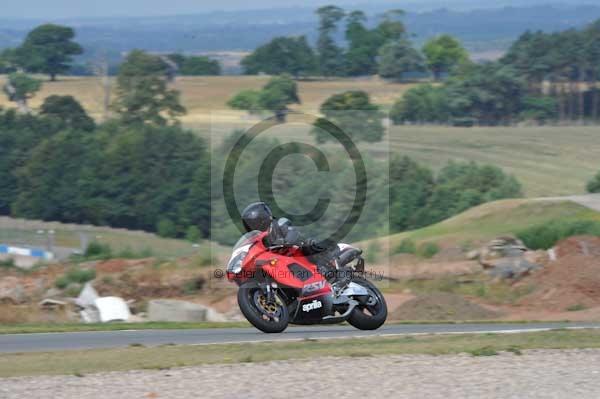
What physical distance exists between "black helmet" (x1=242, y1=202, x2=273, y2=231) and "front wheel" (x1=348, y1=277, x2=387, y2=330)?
4.64 ft

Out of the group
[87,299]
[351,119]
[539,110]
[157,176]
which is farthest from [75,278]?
A: [539,110]

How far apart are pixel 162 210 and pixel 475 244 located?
30.9 metres

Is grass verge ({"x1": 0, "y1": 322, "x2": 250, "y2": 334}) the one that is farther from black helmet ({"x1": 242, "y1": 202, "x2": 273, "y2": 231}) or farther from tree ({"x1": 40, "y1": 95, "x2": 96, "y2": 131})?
tree ({"x1": 40, "y1": 95, "x2": 96, "y2": 131})

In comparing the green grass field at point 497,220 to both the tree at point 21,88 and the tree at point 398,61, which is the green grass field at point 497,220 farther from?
the tree at point 398,61

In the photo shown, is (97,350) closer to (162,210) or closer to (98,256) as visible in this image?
(98,256)

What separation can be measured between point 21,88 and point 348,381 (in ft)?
267

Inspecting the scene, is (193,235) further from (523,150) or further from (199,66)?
(199,66)

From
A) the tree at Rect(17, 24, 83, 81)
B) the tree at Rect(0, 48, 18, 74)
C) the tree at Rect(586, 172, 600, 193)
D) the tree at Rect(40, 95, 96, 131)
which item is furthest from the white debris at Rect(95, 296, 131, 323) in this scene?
the tree at Rect(0, 48, 18, 74)

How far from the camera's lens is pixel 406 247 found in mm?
34219

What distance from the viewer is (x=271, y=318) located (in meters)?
13.3

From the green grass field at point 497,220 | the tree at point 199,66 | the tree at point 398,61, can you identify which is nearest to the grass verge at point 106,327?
the green grass field at point 497,220

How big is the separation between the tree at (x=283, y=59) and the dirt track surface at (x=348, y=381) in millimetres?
99667

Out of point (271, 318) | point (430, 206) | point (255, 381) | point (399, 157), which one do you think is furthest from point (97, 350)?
point (399, 157)

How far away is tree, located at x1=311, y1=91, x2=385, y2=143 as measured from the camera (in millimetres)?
54531
